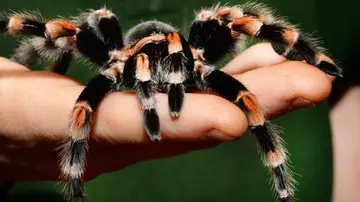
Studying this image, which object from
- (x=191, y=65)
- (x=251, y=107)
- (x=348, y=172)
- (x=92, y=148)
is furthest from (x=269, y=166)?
(x=348, y=172)

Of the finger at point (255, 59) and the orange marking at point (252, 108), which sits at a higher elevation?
the orange marking at point (252, 108)

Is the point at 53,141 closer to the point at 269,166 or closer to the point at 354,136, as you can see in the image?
the point at 269,166

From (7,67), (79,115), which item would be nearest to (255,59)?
(79,115)

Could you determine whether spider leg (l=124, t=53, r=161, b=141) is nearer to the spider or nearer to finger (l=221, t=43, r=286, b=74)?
the spider

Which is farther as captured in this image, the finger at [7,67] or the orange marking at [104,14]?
the orange marking at [104,14]

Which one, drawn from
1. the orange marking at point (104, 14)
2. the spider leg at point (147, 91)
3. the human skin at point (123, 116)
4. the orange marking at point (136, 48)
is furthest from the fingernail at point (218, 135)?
the orange marking at point (104, 14)

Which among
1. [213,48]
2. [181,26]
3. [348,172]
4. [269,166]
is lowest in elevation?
[348,172]

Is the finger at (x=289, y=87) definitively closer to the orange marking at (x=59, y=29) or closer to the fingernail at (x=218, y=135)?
the fingernail at (x=218, y=135)

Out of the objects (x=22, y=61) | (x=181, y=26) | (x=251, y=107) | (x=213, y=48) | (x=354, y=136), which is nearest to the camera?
(x=251, y=107)
